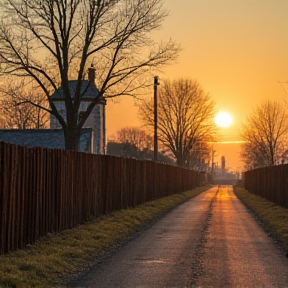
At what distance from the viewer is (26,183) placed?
1305 centimetres

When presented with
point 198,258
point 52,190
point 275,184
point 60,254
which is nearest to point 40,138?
point 275,184

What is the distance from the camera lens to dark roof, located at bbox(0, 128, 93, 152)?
1598 inches

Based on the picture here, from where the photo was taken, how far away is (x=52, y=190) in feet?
50.1

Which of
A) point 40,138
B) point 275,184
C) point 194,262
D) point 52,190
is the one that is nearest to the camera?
point 194,262

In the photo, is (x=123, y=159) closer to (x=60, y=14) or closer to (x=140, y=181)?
(x=140, y=181)

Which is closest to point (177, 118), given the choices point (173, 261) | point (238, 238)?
point (238, 238)

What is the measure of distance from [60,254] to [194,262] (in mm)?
2586

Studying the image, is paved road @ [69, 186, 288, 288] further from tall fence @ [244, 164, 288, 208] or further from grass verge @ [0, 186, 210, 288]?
tall fence @ [244, 164, 288, 208]

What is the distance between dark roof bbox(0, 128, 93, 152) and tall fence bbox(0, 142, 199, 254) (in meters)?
14.7

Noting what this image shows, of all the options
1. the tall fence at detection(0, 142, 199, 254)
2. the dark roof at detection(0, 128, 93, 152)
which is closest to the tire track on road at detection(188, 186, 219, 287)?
the tall fence at detection(0, 142, 199, 254)

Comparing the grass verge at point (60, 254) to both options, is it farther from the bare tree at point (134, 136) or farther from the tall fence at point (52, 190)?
the bare tree at point (134, 136)

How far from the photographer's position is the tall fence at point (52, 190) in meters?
11.9

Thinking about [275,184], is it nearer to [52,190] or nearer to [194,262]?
[52,190]

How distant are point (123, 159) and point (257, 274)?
1547 centimetres
